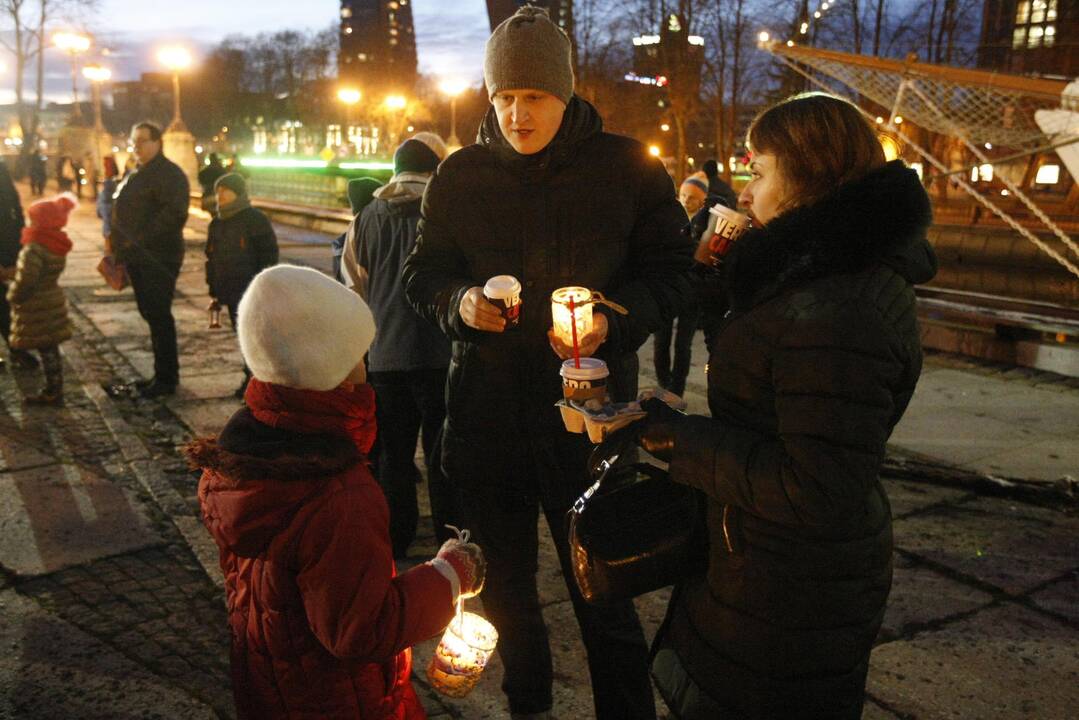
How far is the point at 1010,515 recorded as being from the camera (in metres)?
4.89

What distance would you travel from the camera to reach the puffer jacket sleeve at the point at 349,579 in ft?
5.83

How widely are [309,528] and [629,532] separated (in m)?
0.69

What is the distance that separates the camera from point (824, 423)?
1.56m

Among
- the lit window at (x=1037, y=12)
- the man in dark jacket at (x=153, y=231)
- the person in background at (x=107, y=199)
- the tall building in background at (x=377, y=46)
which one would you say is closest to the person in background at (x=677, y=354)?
the man in dark jacket at (x=153, y=231)

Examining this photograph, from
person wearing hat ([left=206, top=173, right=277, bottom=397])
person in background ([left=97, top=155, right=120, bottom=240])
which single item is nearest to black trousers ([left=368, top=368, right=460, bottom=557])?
person wearing hat ([left=206, top=173, right=277, bottom=397])

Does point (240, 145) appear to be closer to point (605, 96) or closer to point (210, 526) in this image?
point (605, 96)

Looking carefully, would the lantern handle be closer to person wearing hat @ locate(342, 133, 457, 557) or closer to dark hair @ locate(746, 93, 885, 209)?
dark hair @ locate(746, 93, 885, 209)

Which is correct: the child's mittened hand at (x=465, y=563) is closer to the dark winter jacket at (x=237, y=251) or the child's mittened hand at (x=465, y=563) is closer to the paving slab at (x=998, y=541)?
the paving slab at (x=998, y=541)

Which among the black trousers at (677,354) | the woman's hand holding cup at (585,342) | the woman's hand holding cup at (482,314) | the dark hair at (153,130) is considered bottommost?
the black trousers at (677,354)

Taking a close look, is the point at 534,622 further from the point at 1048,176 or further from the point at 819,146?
the point at 1048,176

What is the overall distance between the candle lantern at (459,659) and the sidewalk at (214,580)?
0.83m

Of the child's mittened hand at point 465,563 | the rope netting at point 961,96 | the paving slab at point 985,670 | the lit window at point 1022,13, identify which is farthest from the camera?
the lit window at point 1022,13

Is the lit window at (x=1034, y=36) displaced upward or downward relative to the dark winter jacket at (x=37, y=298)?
upward

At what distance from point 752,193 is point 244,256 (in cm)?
590
